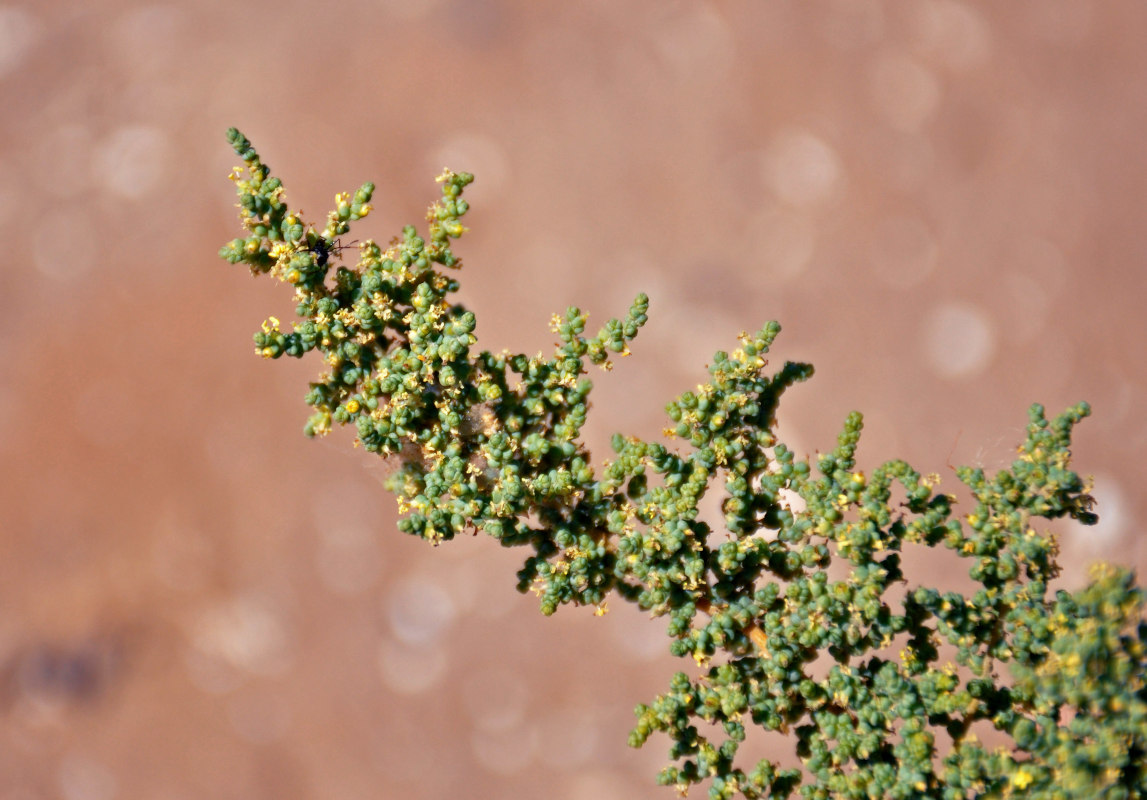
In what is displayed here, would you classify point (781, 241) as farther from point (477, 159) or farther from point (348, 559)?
point (348, 559)

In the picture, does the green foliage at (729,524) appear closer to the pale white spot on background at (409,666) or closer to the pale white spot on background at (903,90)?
the pale white spot on background at (409,666)

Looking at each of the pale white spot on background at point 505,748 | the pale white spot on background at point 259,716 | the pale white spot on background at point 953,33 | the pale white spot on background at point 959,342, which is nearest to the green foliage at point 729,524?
the pale white spot on background at point 505,748

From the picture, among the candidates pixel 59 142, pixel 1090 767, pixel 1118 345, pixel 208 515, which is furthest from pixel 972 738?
Result: pixel 59 142

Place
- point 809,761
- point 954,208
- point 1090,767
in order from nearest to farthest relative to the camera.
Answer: point 1090,767
point 809,761
point 954,208

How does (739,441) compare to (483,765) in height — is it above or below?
above

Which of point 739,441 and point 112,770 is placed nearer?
point 739,441

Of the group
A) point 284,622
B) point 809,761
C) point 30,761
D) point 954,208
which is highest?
point 954,208

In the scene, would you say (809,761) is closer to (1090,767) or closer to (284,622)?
(1090,767)
